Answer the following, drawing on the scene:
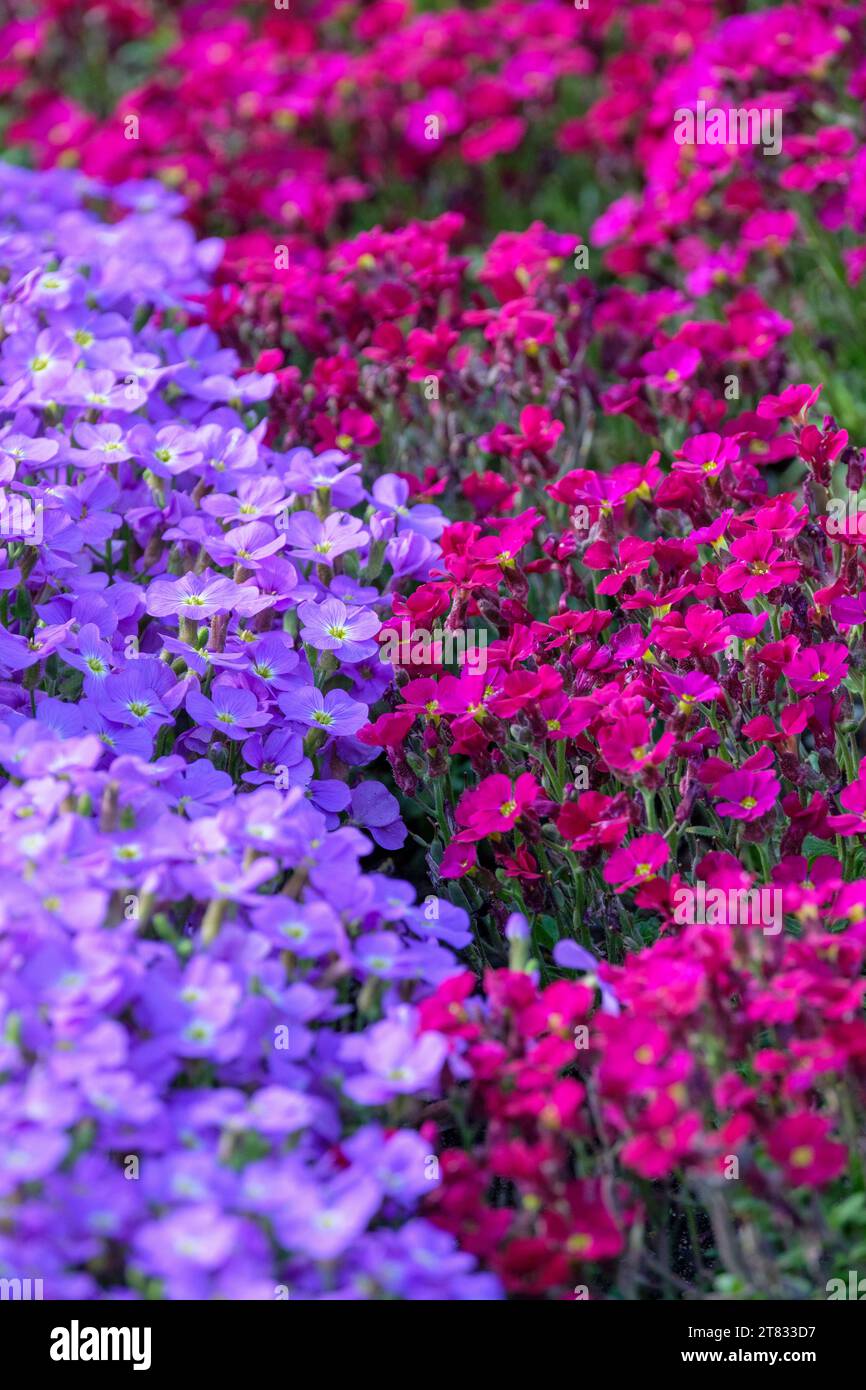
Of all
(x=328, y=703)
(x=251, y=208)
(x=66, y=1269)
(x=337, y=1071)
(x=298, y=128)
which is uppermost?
(x=298, y=128)

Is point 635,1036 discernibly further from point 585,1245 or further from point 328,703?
point 328,703

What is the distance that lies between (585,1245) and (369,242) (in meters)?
2.54

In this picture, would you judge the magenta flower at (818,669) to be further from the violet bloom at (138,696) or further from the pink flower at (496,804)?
the violet bloom at (138,696)

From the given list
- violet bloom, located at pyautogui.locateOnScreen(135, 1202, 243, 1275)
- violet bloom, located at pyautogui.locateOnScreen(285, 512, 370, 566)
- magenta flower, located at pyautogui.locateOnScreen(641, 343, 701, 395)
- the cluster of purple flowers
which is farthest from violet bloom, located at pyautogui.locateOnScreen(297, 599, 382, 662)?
violet bloom, located at pyautogui.locateOnScreen(135, 1202, 243, 1275)

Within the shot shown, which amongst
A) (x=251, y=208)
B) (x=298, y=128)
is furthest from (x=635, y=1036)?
(x=298, y=128)

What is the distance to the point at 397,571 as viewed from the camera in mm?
3010

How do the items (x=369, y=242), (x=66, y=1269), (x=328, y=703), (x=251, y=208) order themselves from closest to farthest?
(x=66, y=1269) → (x=328, y=703) → (x=369, y=242) → (x=251, y=208)

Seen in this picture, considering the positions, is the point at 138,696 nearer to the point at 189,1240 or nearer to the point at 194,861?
the point at 194,861

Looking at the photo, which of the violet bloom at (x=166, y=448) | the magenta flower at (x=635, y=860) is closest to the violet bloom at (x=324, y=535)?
the violet bloom at (x=166, y=448)

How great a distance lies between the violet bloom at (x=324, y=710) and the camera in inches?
105

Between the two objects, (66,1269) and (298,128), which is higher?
(298,128)

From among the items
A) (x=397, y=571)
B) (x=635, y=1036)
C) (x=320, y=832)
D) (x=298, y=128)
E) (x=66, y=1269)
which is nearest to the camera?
(x=66, y=1269)
